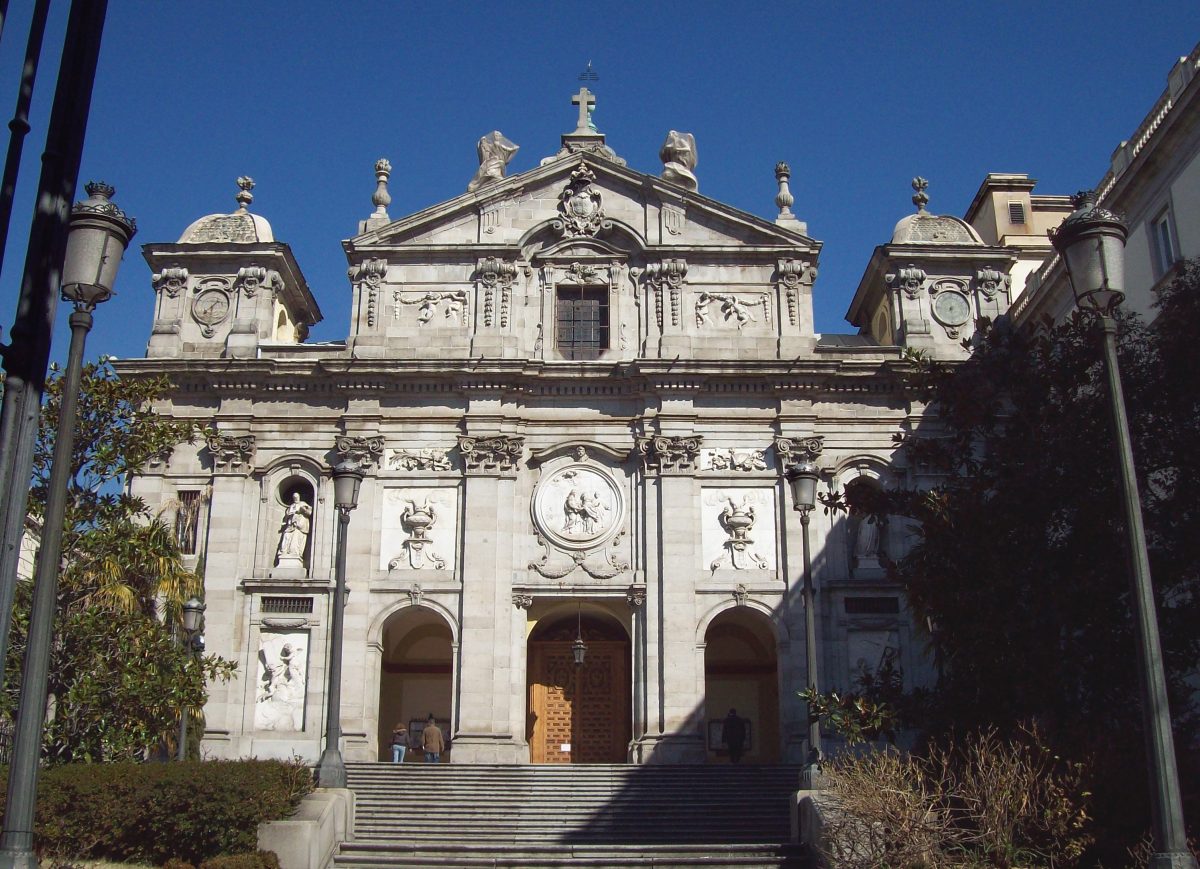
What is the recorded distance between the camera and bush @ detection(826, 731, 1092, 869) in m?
15.5

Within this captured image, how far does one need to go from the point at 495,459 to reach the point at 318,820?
42.1ft

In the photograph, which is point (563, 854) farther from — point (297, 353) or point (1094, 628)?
point (297, 353)

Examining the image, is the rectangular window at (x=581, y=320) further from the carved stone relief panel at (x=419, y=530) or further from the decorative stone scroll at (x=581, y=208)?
the carved stone relief panel at (x=419, y=530)

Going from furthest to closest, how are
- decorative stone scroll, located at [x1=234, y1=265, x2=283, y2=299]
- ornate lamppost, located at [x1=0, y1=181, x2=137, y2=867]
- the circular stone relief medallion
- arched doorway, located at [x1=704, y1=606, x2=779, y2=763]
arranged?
decorative stone scroll, located at [x1=234, y1=265, x2=283, y2=299]
arched doorway, located at [x1=704, y1=606, x2=779, y2=763]
the circular stone relief medallion
ornate lamppost, located at [x1=0, y1=181, x2=137, y2=867]

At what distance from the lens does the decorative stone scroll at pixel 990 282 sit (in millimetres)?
33375

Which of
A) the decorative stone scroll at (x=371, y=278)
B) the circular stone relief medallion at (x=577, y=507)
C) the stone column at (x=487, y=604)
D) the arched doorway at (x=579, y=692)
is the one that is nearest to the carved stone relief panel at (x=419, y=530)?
the stone column at (x=487, y=604)

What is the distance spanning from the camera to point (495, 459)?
103ft

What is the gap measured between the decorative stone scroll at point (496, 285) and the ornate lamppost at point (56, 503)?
22.3 meters

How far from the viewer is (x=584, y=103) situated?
118 ft

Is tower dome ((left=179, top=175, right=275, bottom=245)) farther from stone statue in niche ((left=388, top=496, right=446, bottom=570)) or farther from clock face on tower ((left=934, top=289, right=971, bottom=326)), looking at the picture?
clock face on tower ((left=934, top=289, right=971, bottom=326))

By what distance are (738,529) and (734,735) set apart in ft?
16.5

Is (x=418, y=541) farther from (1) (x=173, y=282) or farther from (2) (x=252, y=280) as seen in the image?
(1) (x=173, y=282)

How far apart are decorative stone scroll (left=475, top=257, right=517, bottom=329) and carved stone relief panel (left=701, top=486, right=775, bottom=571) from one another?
7.23m

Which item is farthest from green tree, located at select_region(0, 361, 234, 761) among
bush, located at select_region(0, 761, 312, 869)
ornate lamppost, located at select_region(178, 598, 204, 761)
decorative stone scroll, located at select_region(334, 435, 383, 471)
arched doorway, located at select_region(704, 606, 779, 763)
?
arched doorway, located at select_region(704, 606, 779, 763)
